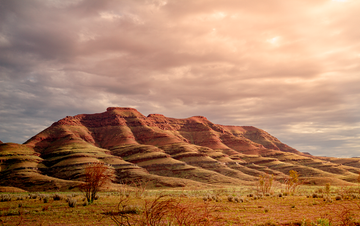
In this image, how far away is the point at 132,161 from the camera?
121000 mm

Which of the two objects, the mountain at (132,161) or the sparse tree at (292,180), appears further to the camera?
the mountain at (132,161)

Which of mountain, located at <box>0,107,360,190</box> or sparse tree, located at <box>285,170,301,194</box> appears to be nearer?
sparse tree, located at <box>285,170,301,194</box>

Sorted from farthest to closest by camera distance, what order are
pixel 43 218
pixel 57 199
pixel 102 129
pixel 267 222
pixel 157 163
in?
pixel 102 129, pixel 157 163, pixel 57 199, pixel 43 218, pixel 267 222

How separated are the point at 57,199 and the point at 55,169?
7727 cm

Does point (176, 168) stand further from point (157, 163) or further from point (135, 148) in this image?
point (135, 148)

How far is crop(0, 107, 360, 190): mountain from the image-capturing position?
85.6 m

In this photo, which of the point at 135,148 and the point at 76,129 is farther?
the point at 76,129

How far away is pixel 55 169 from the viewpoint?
98.6 metres

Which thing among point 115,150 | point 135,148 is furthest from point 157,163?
point 115,150

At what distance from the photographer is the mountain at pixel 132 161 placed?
85.6m

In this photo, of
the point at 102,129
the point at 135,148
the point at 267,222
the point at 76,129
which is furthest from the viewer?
the point at 102,129

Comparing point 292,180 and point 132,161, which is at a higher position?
point 292,180

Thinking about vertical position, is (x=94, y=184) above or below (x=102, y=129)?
below

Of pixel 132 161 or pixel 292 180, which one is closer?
pixel 292 180
